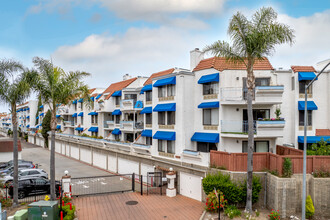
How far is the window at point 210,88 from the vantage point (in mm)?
22250

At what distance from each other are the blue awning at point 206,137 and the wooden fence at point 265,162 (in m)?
2.44

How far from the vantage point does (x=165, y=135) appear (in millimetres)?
24094

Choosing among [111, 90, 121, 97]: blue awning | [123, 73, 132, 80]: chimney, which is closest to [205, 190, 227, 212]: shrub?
[111, 90, 121, 97]: blue awning

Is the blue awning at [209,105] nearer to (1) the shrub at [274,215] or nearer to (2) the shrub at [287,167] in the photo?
(2) the shrub at [287,167]

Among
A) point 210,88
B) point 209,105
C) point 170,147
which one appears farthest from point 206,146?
point 210,88

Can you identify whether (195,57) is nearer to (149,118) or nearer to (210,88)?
(210,88)

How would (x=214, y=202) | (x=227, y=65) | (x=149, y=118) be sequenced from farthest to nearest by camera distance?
1. (x=149, y=118)
2. (x=227, y=65)
3. (x=214, y=202)

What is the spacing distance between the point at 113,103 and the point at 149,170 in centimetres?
1610

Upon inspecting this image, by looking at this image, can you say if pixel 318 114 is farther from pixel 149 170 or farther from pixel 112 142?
pixel 112 142

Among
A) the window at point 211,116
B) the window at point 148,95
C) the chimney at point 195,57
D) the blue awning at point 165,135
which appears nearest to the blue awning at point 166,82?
the chimney at point 195,57

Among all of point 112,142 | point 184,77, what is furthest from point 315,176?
point 112,142

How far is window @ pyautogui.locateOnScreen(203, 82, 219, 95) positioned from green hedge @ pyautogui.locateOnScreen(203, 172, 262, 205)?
851 centimetres

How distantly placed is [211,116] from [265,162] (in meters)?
6.66

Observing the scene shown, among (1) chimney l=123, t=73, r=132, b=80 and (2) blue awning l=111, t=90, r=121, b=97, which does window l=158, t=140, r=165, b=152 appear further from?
(1) chimney l=123, t=73, r=132, b=80
